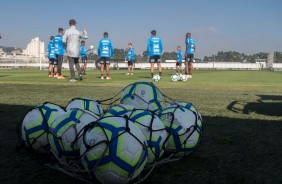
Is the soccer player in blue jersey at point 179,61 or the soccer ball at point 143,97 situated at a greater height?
the soccer player in blue jersey at point 179,61

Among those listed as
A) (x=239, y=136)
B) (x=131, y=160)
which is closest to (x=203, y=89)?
(x=239, y=136)

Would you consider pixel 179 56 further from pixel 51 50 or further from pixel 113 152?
pixel 113 152

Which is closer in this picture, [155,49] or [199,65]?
[155,49]

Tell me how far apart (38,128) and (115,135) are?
1154 millimetres

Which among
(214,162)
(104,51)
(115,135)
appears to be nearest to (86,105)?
(115,135)

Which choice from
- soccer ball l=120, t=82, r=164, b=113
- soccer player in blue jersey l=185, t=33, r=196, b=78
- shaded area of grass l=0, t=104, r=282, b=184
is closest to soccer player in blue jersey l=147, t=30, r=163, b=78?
soccer player in blue jersey l=185, t=33, r=196, b=78

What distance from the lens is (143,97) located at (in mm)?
4320

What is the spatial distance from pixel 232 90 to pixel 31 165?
9683 mm

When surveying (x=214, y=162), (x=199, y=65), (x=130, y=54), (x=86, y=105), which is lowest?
(x=214, y=162)

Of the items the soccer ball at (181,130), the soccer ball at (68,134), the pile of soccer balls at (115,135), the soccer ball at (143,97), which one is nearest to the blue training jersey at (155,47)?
the soccer ball at (143,97)

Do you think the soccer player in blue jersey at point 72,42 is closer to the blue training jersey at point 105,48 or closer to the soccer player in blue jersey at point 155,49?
the blue training jersey at point 105,48

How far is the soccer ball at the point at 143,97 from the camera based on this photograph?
4.27 metres

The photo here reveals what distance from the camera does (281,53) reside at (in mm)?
52719

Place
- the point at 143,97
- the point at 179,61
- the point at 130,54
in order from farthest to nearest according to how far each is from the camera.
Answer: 1. the point at 130,54
2. the point at 179,61
3. the point at 143,97
